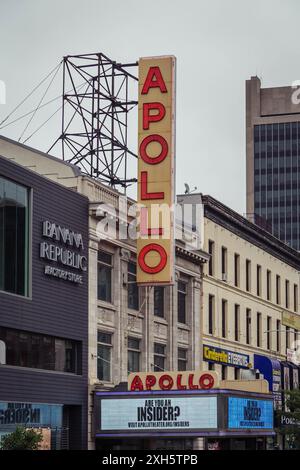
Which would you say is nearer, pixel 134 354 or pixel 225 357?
pixel 134 354

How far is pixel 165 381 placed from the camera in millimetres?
50844

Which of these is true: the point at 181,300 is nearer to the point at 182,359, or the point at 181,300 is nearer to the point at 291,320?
the point at 182,359

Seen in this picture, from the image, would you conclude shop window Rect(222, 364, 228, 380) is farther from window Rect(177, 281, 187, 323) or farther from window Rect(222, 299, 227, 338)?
window Rect(177, 281, 187, 323)

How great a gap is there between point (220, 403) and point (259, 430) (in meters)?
6.62

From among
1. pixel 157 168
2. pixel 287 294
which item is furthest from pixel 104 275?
pixel 287 294

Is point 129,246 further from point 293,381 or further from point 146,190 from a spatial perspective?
point 293,381

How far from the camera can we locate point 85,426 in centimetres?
5100

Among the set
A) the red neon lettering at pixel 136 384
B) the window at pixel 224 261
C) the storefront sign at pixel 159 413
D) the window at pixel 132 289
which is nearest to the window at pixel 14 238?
the red neon lettering at pixel 136 384

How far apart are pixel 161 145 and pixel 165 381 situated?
11576mm

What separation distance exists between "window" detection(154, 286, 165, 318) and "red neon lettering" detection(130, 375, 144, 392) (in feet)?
27.9

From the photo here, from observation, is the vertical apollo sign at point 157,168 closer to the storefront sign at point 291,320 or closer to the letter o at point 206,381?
the letter o at point 206,381

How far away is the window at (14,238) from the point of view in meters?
46.2

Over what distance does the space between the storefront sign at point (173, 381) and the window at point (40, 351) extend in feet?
8.95

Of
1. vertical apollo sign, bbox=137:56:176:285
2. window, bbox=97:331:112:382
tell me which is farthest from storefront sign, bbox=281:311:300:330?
window, bbox=97:331:112:382
